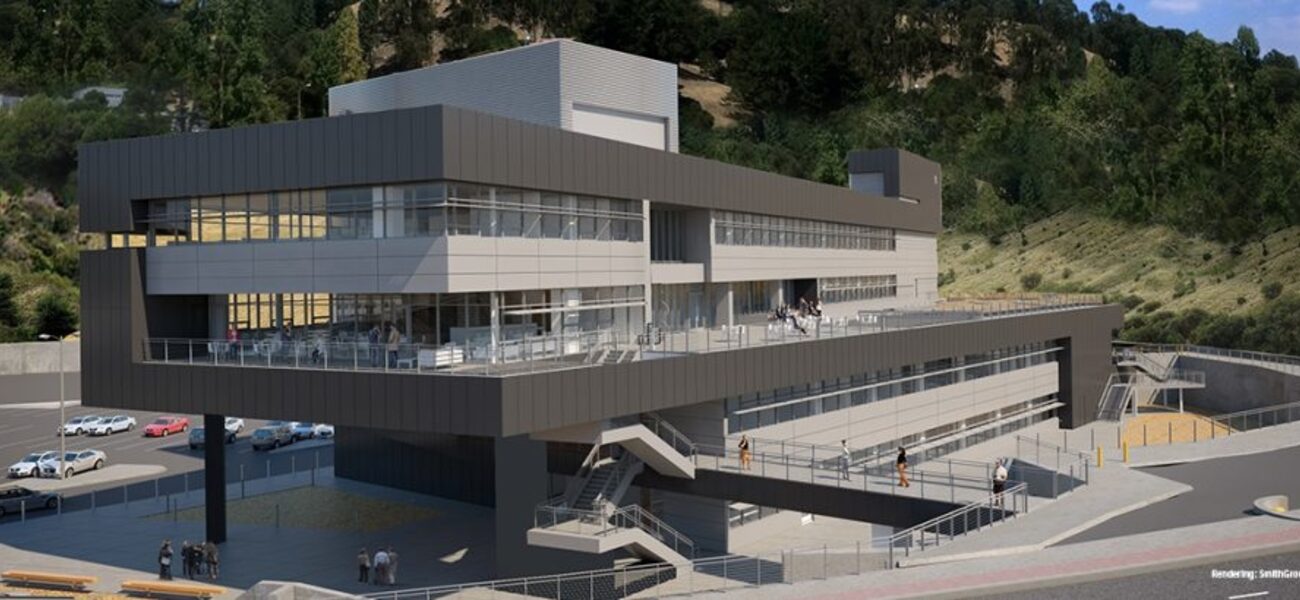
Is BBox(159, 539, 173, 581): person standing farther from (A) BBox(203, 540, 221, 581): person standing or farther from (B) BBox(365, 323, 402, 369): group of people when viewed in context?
(B) BBox(365, 323, 402, 369): group of people

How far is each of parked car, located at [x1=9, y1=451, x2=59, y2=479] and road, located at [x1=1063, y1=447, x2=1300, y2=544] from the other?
45.3 metres

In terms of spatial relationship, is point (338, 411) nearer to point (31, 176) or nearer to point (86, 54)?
point (31, 176)

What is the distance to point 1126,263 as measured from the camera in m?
104

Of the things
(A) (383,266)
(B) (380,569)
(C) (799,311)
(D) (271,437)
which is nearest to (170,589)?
(B) (380,569)

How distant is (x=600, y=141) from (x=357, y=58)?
299 feet

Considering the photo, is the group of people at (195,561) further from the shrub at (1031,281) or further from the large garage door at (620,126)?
the shrub at (1031,281)

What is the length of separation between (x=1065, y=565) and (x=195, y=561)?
2448 cm

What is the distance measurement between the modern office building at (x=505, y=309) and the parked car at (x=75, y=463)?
18096 millimetres

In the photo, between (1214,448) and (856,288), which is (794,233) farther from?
(1214,448)

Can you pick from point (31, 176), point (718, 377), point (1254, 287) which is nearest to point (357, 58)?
point (31, 176)

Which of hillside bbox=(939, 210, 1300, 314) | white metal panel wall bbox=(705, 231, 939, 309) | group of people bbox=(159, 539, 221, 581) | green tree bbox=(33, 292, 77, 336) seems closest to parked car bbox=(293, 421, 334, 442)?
white metal panel wall bbox=(705, 231, 939, 309)

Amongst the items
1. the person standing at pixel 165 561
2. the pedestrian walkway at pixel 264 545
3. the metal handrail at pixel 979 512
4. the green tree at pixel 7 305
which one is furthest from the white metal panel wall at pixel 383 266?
the green tree at pixel 7 305

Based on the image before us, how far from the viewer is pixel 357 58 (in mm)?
118875

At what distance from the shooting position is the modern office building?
29.7 meters
